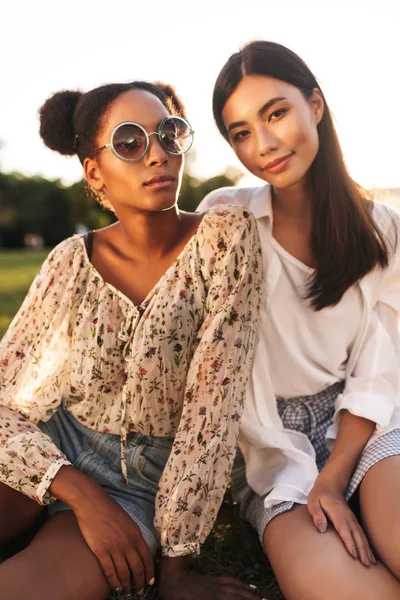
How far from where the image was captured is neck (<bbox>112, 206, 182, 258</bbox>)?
3.26 meters

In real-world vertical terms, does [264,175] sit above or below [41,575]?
above

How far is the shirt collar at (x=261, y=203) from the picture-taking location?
3.45 m

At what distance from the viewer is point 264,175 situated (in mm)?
3275

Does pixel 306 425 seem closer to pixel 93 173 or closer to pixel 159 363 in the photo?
pixel 159 363

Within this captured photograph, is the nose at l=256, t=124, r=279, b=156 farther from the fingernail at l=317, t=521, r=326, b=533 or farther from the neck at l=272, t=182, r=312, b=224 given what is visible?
the fingernail at l=317, t=521, r=326, b=533

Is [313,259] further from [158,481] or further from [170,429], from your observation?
[158,481]

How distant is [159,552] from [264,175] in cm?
189

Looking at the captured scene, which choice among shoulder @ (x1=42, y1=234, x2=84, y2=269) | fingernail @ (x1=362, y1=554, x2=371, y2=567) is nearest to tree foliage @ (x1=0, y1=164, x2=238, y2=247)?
shoulder @ (x1=42, y1=234, x2=84, y2=269)

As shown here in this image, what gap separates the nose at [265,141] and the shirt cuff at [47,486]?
166 centimetres

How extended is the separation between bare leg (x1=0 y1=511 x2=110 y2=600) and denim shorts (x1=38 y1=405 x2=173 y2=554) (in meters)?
0.22

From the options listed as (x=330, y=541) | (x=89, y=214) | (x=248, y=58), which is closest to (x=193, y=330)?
(x=330, y=541)

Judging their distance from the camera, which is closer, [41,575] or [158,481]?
[41,575]

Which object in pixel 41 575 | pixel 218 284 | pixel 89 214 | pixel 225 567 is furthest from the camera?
pixel 89 214

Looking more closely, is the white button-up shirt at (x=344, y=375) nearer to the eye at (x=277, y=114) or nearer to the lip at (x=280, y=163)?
the lip at (x=280, y=163)
